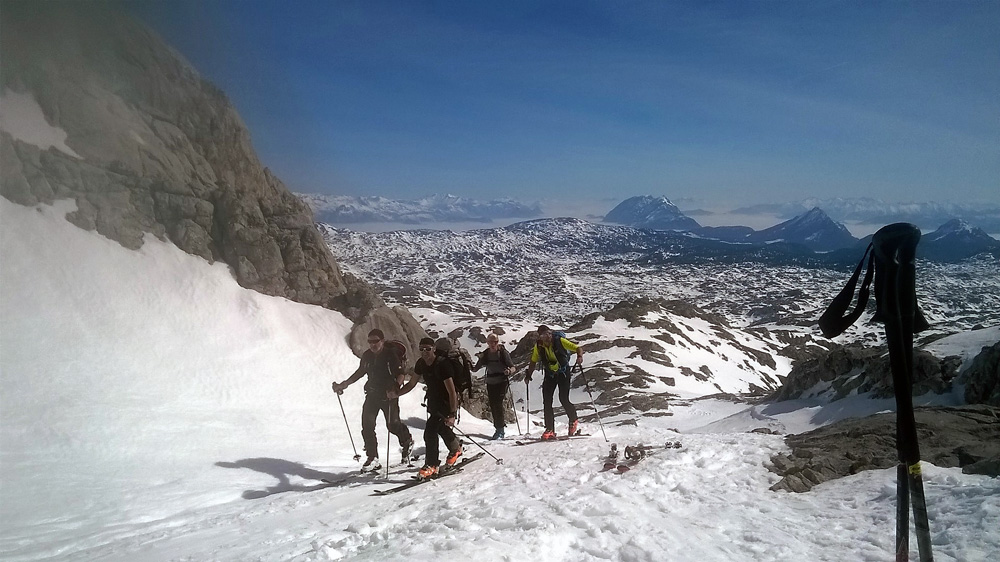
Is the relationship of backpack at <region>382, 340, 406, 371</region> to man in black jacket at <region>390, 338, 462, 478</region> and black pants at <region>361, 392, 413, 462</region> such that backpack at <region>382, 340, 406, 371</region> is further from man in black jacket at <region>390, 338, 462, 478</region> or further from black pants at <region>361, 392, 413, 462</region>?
man in black jacket at <region>390, 338, 462, 478</region>

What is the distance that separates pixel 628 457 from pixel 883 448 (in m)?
4.54

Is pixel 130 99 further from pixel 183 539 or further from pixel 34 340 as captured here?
pixel 183 539

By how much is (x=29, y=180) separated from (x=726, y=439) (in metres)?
22.0

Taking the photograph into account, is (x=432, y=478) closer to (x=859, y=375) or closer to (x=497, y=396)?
(x=497, y=396)

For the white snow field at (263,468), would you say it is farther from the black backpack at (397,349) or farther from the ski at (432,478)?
the black backpack at (397,349)

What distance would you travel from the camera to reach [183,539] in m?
7.38

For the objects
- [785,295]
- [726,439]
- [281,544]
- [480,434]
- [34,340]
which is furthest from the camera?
[785,295]

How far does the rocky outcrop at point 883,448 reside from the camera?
7766mm

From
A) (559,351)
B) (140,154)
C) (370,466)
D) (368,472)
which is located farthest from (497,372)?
(140,154)

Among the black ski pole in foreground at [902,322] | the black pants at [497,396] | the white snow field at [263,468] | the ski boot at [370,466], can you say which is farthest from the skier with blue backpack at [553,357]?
the black ski pole in foreground at [902,322]

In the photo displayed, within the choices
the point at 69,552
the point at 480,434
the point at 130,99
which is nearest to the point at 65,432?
the point at 69,552

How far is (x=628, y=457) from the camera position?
9.91m

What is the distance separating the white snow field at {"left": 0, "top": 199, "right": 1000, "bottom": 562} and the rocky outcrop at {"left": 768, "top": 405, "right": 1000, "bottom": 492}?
0.44 meters

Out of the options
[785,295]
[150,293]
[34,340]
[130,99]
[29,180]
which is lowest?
[785,295]
